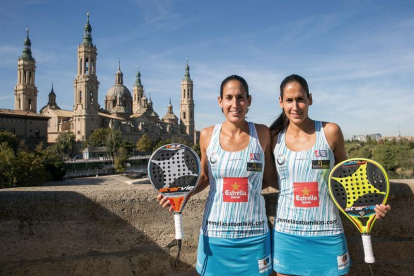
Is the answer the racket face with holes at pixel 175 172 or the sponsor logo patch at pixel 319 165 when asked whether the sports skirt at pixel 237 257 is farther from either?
the sponsor logo patch at pixel 319 165

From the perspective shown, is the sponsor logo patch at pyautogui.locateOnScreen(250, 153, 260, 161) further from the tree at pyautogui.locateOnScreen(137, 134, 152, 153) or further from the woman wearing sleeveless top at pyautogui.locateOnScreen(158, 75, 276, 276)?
the tree at pyautogui.locateOnScreen(137, 134, 152, 153)

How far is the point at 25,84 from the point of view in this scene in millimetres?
70500

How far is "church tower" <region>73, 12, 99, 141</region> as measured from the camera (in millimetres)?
64125

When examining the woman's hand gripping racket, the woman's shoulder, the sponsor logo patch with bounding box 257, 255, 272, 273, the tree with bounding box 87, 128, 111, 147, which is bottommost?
the sponsor logo patch with bounding box 257, 255, 272, 273

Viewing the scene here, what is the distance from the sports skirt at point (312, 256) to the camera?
225 cm

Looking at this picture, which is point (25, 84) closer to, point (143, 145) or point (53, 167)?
point (143, 145)

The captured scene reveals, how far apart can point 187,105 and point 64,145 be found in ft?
174

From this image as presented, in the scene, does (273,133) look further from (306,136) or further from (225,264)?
(225,264)

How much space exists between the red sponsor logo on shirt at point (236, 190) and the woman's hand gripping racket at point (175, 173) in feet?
0.74

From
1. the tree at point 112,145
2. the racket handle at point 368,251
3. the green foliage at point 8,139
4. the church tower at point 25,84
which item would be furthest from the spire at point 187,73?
the racket handle at point 368,251

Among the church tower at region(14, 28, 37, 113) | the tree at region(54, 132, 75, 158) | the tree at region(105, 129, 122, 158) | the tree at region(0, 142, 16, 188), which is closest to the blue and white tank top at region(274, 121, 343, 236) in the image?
the tree at region(0, 142, 16, 188)

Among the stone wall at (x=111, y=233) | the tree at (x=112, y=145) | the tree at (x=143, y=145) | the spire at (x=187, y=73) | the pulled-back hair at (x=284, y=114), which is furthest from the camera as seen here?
the spire at (x=187, y=73)

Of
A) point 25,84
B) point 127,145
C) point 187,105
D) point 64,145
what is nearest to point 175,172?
point 127,145

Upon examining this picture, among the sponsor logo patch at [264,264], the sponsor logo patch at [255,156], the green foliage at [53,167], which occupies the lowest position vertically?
the green foliage at [53,167]
